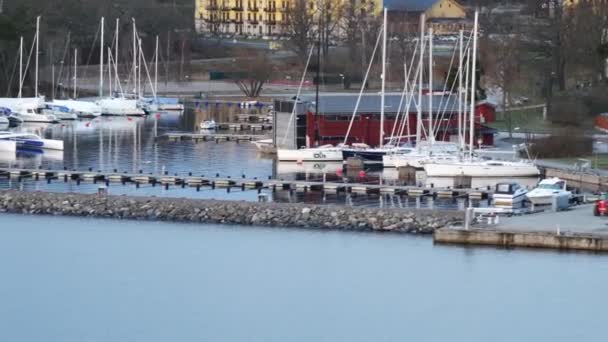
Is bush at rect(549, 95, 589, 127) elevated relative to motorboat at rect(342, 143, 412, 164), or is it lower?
elevated

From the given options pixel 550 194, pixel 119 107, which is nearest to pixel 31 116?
pixel 119 107

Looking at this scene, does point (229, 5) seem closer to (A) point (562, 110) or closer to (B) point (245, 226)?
(A) point (562, 110)

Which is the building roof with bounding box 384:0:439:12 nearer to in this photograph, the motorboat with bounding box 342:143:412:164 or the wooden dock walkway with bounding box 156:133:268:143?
the wooden dock walkway with bounding box 156:133:268:143

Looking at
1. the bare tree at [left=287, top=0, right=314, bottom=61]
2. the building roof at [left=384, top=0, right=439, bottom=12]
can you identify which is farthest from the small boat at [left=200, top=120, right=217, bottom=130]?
the building roof at [left=384, top=0, right=439, bottom=12]

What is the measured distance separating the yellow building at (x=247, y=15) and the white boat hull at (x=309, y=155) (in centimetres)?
4656

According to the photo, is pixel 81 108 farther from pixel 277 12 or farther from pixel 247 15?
pixel 247 15

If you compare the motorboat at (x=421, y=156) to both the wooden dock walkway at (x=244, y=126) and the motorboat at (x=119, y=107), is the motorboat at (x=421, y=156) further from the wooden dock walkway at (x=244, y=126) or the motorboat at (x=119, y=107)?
the motorboat at (x=119, y=107)

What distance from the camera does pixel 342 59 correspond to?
9050cm

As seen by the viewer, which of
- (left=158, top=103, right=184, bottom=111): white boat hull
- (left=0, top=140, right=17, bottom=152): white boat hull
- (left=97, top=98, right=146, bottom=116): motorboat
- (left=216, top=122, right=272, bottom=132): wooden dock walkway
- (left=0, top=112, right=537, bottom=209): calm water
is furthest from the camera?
(left=158, top=103, right=184, bottom=111): white boat hull

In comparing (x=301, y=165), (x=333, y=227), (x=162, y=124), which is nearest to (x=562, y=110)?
(x=301, y=165)

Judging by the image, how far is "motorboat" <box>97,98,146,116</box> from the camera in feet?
249

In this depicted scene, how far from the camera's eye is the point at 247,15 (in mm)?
104125

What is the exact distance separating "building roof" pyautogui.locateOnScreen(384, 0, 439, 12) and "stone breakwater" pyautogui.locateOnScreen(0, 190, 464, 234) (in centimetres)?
5744

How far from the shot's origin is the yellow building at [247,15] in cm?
10162
